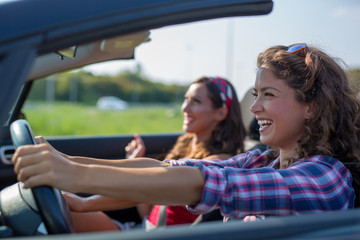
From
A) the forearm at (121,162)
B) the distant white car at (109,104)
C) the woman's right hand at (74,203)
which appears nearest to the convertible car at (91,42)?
the forearm at (121,162)

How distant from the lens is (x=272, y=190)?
4.15 ft

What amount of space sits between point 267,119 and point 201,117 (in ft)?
4.32

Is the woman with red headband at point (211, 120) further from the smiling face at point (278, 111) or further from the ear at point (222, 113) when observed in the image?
the smiling face at point (278, 111)

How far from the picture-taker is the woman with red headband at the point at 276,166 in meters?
1.06

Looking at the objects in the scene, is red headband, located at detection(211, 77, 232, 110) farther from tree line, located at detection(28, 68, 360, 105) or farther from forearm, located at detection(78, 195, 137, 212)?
tree line, located at detection(28, 68, 360, 105)

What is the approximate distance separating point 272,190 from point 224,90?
1.75 m

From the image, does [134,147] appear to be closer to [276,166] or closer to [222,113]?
[222,113]

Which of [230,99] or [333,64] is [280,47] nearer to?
[333,64]

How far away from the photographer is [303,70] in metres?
1.57

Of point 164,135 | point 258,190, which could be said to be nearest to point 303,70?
point 258,190

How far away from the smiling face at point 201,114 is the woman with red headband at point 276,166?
1063mm

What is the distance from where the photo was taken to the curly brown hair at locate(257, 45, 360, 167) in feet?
5.04

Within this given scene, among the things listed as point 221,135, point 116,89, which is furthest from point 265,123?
point 116,89

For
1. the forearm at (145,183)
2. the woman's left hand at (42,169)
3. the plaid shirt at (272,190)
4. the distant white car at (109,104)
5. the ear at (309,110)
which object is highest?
the ear at (309,110)
